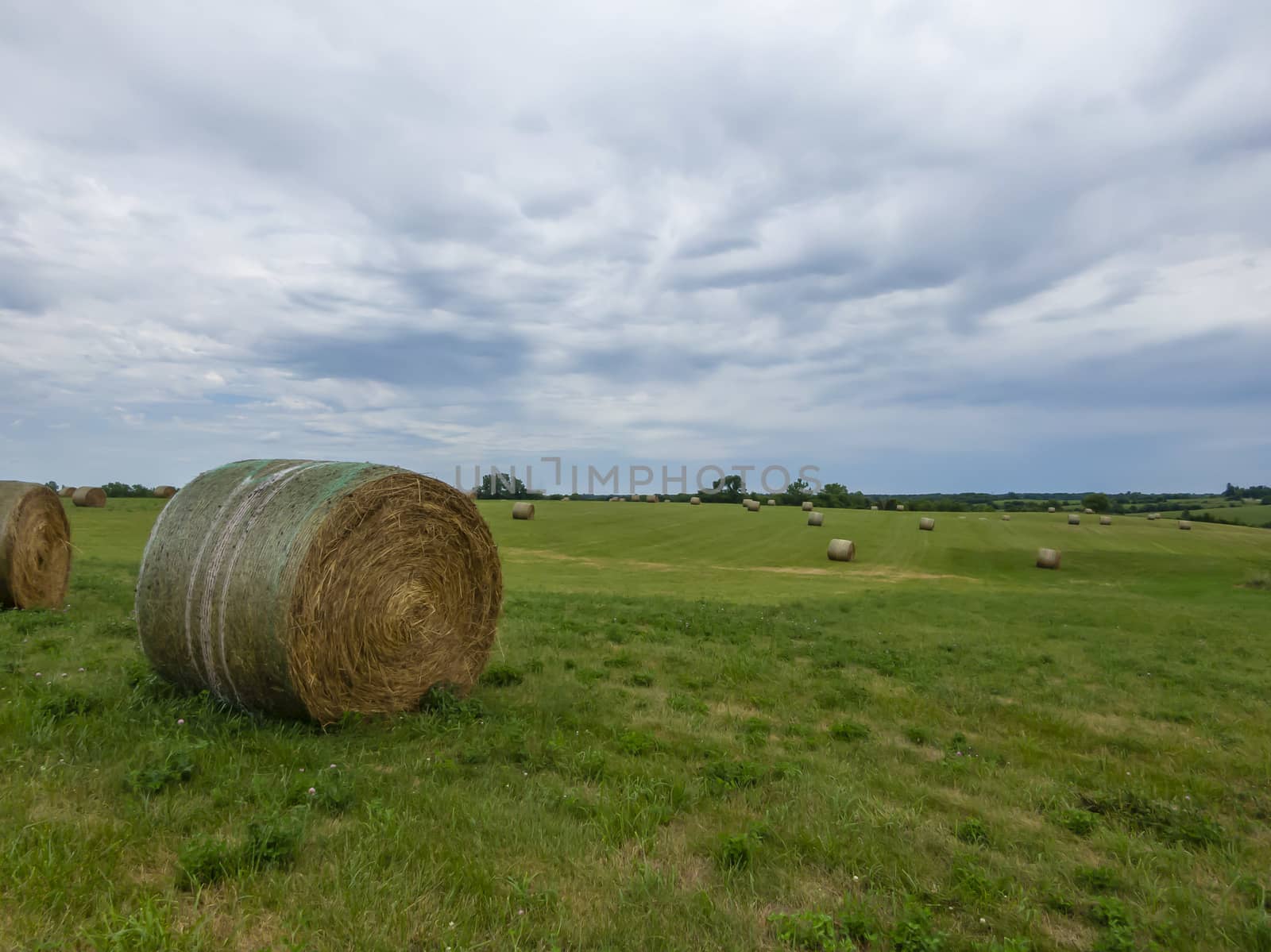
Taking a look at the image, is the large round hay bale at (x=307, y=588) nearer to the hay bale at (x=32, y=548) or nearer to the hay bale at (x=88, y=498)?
the hay bale at (x=32, y=548)

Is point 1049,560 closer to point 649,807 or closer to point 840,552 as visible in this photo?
point 840,552

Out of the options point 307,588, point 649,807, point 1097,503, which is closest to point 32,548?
point 307,588

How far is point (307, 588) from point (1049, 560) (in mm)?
37417

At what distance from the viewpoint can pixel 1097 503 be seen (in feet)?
290

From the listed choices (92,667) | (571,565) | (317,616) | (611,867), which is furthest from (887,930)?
(571,565)

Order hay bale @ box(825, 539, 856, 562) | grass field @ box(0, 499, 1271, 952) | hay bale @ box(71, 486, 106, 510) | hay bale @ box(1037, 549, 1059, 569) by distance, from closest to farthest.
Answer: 1. grass field @ box(0, 499, 1271, 952)
2. hay bale @ box(1037, 549, 1059, 569)
3. hay bale @ box(825, 539, 856, 562)
4. hay bale @ box(71, 486, 106, 510)

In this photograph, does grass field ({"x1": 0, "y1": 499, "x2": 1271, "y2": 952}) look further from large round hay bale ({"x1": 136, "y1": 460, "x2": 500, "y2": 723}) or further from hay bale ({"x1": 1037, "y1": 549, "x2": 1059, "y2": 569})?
hay bale ({"x1": 1037, "y1": 549, "x2": 1059, "y2": 569})

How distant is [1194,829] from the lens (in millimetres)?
5164

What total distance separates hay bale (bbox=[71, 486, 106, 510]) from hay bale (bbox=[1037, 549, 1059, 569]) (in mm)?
54990

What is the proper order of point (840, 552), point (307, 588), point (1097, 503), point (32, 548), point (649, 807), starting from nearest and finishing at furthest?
1. point (649, 807)
2. point (307, 588)
3. point (32, 548)
4. point (840, 552)
5. point (1097, 503)

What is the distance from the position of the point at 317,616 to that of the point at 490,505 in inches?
2302

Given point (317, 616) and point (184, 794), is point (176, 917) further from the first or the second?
point (317, 616)

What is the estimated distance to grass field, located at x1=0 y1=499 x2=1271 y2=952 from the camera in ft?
11.7

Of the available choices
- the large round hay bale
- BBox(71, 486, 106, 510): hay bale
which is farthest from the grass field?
BBox(71, 486, 106, 510): hay bale
